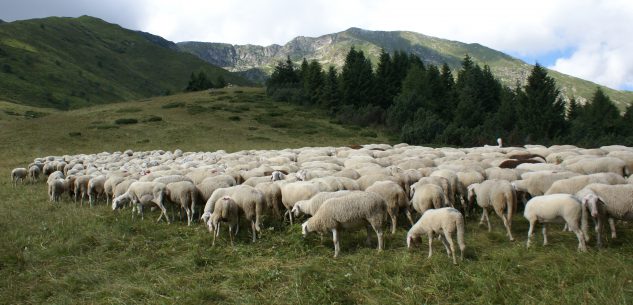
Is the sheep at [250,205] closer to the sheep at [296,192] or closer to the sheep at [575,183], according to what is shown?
the sheep at [296,192]

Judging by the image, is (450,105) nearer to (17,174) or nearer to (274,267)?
(17,174)

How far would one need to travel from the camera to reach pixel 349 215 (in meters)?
9.30

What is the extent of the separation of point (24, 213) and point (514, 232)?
15913 mm

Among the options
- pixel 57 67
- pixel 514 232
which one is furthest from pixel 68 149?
pixel 57 67

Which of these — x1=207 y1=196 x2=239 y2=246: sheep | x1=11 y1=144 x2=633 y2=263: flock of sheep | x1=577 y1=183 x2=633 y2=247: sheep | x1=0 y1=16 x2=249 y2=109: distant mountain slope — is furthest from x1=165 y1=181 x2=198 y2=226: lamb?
x1=0 y1=16 x2=249 y2=109: distant mountain slope

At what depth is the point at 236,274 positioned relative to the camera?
26.8 ft

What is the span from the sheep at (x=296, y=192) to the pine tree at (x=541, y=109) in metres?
46.3

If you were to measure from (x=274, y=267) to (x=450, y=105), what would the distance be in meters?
59.8

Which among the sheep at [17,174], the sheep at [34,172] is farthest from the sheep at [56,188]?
the sheep at [34,172]

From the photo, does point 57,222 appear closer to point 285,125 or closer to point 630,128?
point 285,125

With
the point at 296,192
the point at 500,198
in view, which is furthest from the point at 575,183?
the point at 296,192

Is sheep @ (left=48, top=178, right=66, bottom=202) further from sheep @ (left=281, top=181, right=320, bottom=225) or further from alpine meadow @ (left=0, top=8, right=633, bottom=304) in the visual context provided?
sheep @ (left=281, top=181, right=320, bottom=225)

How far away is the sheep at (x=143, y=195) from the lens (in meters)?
13.2

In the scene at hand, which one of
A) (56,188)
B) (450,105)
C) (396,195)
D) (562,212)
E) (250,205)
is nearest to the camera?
(562,212)
